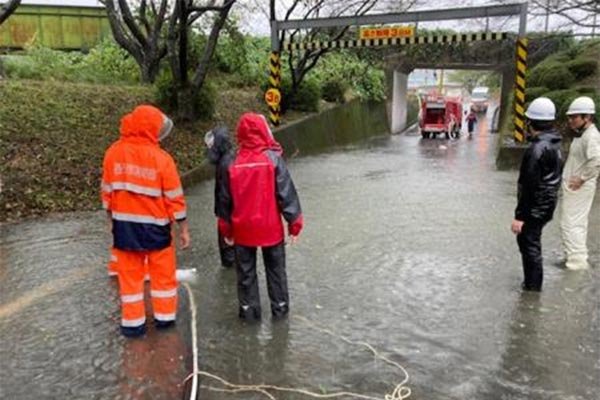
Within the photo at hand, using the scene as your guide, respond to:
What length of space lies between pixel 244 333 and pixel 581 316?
2.65 m

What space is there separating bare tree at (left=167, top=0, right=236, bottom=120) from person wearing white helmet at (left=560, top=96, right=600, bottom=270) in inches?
309

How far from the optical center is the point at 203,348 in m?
3.97

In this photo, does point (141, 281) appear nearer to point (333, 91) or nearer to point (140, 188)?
point (140, 188)

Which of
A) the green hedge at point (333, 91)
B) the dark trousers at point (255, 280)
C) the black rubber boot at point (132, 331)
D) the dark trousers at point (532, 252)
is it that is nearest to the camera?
the black rubber boot at point (132, 331)

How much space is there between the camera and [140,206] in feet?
12.8

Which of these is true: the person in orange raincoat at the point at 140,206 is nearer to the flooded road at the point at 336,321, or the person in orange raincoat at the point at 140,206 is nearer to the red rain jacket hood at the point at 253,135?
the flooded road at the point at 336,321

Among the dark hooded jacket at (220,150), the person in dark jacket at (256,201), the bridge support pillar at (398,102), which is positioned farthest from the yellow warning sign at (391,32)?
the bridge support pillar at (398,102)

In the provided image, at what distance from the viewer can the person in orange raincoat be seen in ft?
12.7

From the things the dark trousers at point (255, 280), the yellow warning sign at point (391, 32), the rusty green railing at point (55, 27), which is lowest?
the dark trousers at point (255, 280)

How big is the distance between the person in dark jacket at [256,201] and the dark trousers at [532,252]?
2.03 m

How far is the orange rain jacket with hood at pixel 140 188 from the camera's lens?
3881 mm

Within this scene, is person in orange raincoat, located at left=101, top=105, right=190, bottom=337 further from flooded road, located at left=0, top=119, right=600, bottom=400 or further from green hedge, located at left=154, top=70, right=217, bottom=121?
green hedge, located at left=154, top=70, right=217, bottom=121

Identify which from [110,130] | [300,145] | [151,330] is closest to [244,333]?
[151,330]

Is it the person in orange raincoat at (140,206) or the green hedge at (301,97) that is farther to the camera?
the green hedge at (301,97)
